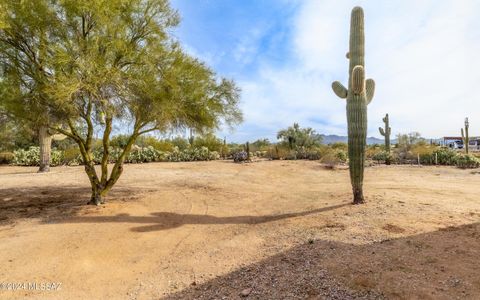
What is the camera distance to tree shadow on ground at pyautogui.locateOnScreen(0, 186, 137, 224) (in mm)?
8469

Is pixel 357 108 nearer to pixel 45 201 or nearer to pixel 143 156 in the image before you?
pixel 45 201

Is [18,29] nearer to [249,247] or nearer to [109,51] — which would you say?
[109,51]

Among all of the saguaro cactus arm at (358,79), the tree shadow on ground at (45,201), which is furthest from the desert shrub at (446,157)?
the tree shadow on ground at (45,201)

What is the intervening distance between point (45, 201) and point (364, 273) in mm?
9450

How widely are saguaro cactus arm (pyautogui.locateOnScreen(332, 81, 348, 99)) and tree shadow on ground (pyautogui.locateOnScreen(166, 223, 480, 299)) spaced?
14.9 ft

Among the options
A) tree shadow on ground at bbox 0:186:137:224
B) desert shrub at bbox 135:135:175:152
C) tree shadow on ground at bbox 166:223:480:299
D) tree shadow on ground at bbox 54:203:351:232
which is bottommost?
tree shadow on ground at bbox 166:223:480:299

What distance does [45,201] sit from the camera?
32.8 ft

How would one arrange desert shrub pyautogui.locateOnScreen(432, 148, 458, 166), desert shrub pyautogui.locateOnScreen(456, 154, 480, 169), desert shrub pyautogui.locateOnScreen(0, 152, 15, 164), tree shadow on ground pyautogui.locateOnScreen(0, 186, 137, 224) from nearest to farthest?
tree shadow on ground pyautogui.locateOnScreen(0, 186, 137, 224), desert shrub pyautogui.locateOnScreen(456, 154, 480, 169), desert shrub pyautogui.locateOnScreen(432, 148, 458, 166), desert shrub pyautogui.locateOnScreen(0, 152, 15, 164)

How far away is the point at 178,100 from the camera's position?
9023mm

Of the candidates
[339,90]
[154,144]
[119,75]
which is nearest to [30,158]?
[154,144]

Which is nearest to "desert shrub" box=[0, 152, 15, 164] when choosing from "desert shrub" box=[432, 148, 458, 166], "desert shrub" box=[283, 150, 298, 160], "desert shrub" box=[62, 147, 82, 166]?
"desert shrub" box=[62, 147, 82, 166]

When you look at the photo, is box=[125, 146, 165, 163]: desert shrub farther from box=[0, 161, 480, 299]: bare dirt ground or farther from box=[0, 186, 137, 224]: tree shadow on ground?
box=[0, 161, 480, 299]: bare dirt ground

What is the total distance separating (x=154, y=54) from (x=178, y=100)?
4.40 ft

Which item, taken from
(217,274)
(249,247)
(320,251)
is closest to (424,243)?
(320,251)
